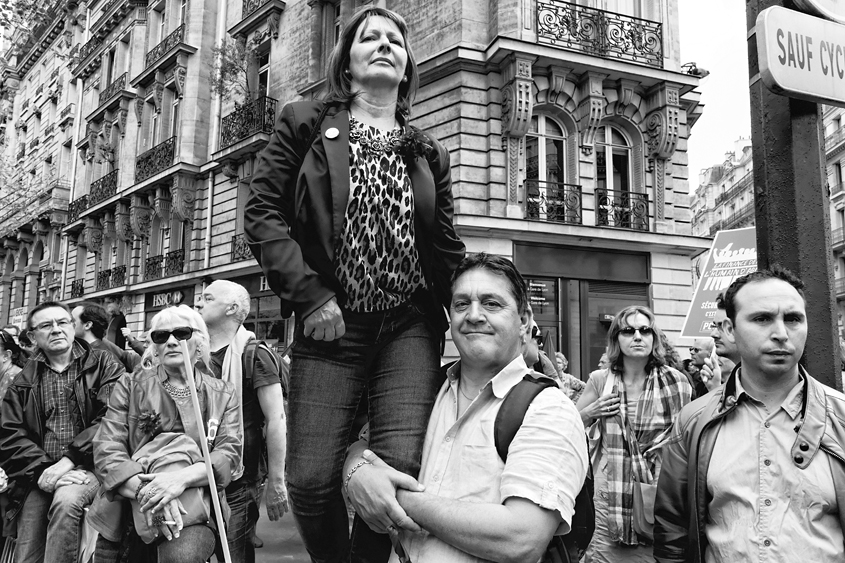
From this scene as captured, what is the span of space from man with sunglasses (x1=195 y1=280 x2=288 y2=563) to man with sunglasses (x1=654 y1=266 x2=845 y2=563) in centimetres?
225

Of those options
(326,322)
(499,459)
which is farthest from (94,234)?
(499,459)

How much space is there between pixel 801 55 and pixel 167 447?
3.29 meters

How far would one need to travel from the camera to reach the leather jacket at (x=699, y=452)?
201 centimetres

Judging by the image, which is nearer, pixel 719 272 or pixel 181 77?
pixel 719 272

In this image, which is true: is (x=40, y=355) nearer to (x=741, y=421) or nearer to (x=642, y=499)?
(x=642, y=499)

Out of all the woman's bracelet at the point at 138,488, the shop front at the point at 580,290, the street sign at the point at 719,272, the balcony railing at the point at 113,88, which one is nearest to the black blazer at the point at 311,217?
the woman's bracelet at the point at 138,488

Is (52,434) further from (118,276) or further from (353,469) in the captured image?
(118,276)

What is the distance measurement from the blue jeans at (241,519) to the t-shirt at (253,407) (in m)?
0.09

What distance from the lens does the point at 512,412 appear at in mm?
1895

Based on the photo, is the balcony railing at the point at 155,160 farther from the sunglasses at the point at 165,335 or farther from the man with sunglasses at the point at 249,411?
the sunglasses at the point at 165,335

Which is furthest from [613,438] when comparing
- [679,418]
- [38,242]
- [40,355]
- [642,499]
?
[38,242]

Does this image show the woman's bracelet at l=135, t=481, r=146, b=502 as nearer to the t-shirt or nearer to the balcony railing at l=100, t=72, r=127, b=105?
the t-shirt

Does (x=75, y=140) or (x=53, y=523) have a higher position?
(x=75, y=140)

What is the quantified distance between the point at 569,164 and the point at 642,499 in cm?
1308
